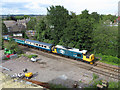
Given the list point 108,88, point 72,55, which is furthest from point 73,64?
point 108,88

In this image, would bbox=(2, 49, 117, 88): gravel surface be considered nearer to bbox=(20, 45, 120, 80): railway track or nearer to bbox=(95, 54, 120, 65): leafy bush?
bbox=(20, 45, 120, 80): railway track

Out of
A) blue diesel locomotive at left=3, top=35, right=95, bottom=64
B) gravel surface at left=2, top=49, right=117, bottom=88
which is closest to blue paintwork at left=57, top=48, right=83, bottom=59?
blue diesel locomotive at left=3, top=35, right=95, bottom=64

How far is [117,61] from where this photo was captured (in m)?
23.3

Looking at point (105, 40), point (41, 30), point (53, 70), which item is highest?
point (41, 30)

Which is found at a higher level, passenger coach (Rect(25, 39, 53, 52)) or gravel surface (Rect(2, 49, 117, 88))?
passenger coach (Rect(25, 39, 53, 52))

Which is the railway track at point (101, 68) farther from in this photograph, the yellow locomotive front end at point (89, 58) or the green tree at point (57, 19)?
the green tree at point (57, 19)

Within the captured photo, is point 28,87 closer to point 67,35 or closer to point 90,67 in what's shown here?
point 90,67

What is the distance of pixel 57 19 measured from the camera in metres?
34.5

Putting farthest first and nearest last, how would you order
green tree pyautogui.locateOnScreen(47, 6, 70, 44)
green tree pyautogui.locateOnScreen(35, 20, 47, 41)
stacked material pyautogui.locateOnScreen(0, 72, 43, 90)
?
green tree pyautogui.locateOnScreen(35, 20, 47, 41), green tree pyautogui.locateOnScreen(47, 6, 70, 44), stacked material pyautogui.locateOnScreen(0, 72, 43, 90)

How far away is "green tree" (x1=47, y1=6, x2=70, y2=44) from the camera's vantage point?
111ft

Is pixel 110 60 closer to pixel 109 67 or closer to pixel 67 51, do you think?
pixel 109 67

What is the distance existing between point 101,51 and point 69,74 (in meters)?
12.1

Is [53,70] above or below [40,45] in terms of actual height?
below

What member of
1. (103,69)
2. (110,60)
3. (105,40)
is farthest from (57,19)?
(103,69)
